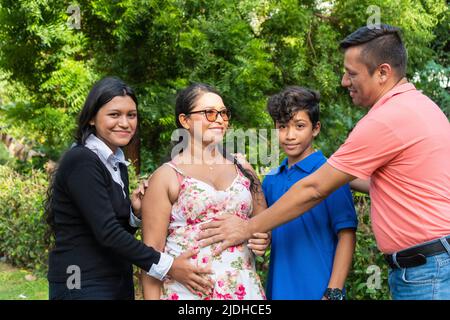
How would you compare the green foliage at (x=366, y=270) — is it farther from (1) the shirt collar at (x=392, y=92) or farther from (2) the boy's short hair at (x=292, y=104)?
(1) the shirt collar at (x=392, y=92)

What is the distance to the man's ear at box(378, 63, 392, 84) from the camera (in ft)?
9.23

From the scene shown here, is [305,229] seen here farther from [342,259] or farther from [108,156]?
[108,156]

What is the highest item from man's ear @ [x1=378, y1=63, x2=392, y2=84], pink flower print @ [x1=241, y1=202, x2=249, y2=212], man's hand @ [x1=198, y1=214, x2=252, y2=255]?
man's ear @ [x1=378, y1=63, x2=392, y2=84]

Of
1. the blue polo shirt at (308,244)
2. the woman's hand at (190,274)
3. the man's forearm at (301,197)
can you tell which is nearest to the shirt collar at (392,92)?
the man's forearm at (301,197)

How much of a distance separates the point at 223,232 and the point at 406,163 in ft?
3.12

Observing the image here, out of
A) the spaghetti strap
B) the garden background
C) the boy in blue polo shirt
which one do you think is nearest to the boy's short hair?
the boy in blue polo shirt

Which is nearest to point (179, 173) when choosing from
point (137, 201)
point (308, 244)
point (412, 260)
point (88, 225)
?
point (137, 201)

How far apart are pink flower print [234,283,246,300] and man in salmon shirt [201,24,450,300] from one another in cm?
29

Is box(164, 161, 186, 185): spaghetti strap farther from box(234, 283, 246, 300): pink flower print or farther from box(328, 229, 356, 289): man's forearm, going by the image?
box(328, 229, 356, 289): man's forearm

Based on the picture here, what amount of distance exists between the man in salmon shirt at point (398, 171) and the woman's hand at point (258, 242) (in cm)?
18

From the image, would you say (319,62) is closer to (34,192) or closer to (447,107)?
(447,107)

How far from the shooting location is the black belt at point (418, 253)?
2.61 meters

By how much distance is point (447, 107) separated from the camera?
961cm
